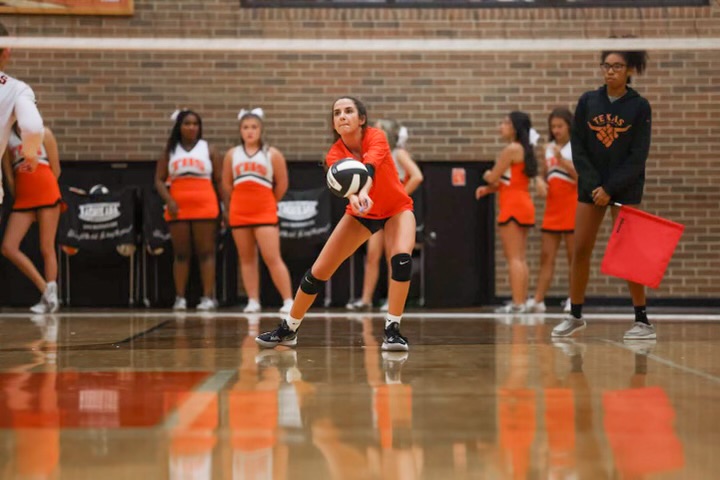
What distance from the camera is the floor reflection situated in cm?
319

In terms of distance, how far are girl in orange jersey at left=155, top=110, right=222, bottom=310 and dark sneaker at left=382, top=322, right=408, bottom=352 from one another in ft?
16.3

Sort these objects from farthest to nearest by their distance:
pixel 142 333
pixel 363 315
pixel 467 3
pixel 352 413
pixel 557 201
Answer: pixel 467 3, pixel 557 201, pixel 363 315, pixel 142 333, pixel 352 413

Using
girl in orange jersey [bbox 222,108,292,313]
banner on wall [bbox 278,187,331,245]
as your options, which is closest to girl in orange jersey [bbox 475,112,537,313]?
banner on wall [bbox 278,187,331,245]

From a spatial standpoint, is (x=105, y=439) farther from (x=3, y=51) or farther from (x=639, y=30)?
(x=639, y=30)

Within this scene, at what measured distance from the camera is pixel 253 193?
A: 10438 millimetres

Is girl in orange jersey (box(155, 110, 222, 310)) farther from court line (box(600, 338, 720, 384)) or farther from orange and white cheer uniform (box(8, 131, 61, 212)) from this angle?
court line (box(600, 338, 720, 384))

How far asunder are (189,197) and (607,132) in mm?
5332

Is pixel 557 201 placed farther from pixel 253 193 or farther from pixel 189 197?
pixel 189 197

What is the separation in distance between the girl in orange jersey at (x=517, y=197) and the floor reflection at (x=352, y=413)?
371cm

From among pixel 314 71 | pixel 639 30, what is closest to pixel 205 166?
pixel 314 71

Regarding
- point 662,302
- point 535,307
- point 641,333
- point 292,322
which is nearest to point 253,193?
point 535,307

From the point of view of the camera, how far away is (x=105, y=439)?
3.57 meters

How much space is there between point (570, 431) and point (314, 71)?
361 inches

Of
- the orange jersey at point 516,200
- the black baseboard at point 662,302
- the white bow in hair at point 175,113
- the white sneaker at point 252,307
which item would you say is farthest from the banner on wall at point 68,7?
the black baseboard at point 662,302
